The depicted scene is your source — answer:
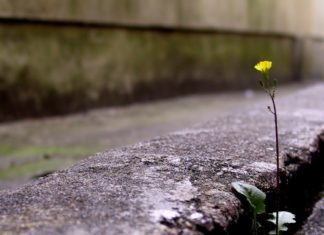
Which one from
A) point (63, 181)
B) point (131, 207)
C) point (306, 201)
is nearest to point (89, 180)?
point (63, 181)

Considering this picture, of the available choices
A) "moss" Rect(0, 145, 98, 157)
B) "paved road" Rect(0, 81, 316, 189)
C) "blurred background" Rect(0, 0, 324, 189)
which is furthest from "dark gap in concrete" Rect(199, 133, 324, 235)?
"moss" Rect(0, 145, 98, 157)

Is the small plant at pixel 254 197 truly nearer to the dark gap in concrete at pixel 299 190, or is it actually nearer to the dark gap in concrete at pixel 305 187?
the dark gap in concrete at pixel 299 190

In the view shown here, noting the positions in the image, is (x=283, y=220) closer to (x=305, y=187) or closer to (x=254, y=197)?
(x=254, y=197)

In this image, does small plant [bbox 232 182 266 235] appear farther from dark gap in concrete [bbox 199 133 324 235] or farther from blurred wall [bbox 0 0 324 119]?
blurred wall [bbox 0 0 324 119]

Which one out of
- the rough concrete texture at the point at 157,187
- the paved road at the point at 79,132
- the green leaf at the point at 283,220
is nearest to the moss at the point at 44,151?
the paved road at the point at 79,132

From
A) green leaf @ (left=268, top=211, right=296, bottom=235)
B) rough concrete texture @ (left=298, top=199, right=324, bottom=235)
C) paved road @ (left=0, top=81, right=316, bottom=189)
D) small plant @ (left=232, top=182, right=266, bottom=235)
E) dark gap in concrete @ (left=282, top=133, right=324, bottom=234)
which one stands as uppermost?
small plant @ (left=232, top=182, right=266, bottom=235)

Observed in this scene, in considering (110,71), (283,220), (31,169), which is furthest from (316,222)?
(110,71)

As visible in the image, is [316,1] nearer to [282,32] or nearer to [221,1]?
[282,32]
